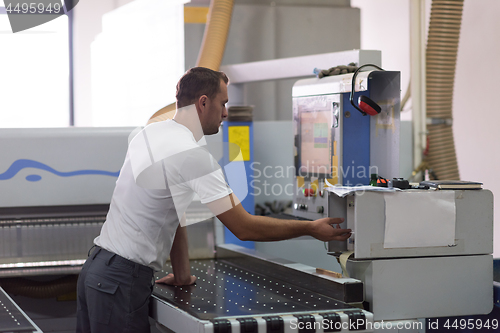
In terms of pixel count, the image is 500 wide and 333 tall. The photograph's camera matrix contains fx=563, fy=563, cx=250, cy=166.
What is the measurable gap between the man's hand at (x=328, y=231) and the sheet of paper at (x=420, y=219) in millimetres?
140

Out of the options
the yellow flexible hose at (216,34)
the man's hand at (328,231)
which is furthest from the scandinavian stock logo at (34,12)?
the man's hand at (328,231)

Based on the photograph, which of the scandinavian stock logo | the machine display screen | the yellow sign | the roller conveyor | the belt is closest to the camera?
the roller conveyor

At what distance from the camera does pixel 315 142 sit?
8.57ft

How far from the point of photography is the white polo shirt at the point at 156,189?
1855mm

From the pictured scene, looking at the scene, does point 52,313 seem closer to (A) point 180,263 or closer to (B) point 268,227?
(A) point 180,263

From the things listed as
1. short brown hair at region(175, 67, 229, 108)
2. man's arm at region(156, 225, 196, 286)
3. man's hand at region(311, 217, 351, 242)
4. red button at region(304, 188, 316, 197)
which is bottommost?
man's arm at region(156, 225, 196, 286)

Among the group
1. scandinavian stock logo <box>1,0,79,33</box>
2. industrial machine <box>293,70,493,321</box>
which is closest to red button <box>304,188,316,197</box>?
industrial machine <box>293,70,493,321</box>

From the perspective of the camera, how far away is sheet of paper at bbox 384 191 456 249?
1.86 metres

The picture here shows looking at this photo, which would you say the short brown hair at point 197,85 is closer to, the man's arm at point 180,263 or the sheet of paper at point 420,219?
the man's arm at point 180,263

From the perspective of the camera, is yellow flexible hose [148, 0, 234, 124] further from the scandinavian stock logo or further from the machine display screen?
the scandinavian stock logo

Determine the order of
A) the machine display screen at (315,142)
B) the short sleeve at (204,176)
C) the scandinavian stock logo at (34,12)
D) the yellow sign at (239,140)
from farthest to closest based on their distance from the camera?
the scandinavian stock logo at (34,12)
the yellow sign at (239,140)
the machine display screen at (315,142)
the short sleeve at (204,176)

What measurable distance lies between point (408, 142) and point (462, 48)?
1498mm

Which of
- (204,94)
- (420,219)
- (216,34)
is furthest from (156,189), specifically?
(216,34)

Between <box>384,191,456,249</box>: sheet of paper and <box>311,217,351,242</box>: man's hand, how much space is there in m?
0.14
